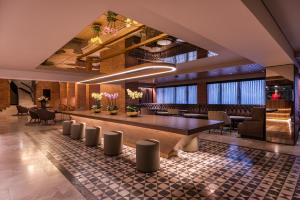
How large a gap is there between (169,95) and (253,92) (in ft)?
18.2

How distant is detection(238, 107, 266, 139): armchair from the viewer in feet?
21.1

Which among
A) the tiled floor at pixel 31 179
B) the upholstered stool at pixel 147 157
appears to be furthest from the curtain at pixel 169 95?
the upholstered stool at pixel 147 157

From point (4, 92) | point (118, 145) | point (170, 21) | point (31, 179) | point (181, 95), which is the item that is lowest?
point (31, 179)

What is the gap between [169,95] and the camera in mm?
13305

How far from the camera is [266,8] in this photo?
3201mm

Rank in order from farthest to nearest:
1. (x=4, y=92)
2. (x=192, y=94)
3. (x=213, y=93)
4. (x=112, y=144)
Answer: (x=4, y=92) → (x=192, y=94) → (x=213, y=93) → (x=112, y=144)

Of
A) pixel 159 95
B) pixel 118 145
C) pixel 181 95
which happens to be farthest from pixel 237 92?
pixel 118 145

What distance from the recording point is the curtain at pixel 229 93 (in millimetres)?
9945

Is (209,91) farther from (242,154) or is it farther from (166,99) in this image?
(242,154)

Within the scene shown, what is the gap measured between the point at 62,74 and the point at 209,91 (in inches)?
311

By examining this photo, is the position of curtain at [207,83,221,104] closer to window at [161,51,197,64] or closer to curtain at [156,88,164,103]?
window at [161,51,197,64]

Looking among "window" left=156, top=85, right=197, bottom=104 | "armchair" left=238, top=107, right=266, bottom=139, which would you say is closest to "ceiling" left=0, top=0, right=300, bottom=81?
"armchair" left=238, top=107, right=266, bottom=139

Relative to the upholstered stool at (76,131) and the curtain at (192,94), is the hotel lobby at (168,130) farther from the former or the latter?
the curtain at (192,94)

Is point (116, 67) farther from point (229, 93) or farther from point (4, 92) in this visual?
point (4, 92)
